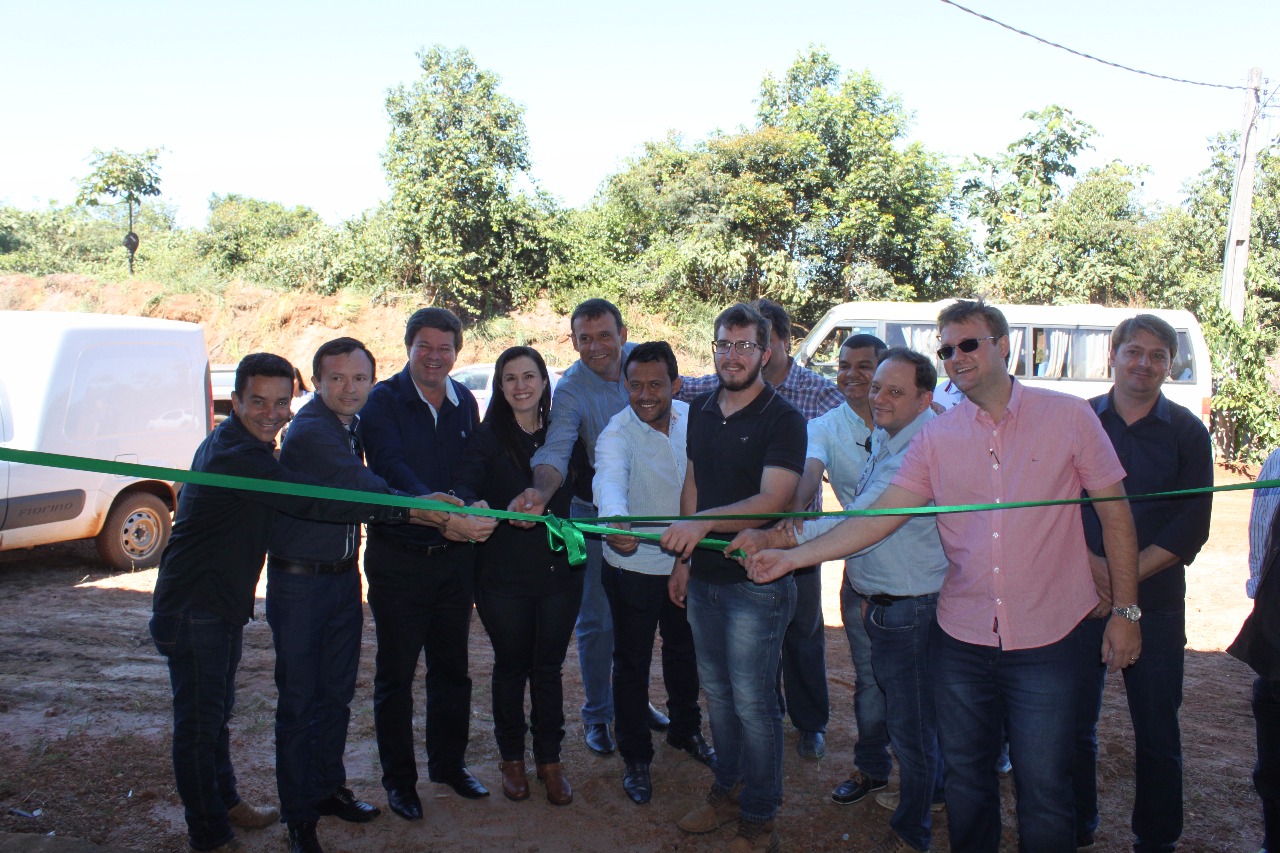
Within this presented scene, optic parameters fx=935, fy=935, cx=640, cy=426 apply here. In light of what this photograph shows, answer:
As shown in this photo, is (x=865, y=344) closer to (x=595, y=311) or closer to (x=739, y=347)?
(x=739, y=347)

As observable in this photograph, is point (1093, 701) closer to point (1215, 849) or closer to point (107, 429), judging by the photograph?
point (1215, 849)

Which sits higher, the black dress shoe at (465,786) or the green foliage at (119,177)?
the green foliage at (119,177)

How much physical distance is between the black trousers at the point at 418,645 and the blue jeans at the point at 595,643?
0.74 meters

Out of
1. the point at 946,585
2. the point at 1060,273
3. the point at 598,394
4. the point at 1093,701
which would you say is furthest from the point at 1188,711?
the point at 1060,273

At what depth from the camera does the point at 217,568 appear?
3322 mm

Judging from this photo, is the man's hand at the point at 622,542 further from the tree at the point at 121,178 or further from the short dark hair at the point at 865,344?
the tree at the point at 121,178

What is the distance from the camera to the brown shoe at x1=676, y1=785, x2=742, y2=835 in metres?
3.71

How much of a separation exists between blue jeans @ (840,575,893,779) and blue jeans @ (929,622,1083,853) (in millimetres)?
971

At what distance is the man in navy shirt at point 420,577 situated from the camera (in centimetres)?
376

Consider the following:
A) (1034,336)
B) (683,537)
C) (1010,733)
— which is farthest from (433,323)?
(1034,336)

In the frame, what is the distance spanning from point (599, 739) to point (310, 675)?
159 centimetres

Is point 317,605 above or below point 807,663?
above

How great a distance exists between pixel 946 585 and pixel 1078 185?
83.3ft

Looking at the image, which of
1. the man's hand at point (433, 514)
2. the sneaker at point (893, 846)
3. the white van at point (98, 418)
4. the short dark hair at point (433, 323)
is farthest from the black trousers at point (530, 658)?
the white van at point (98, 418)
